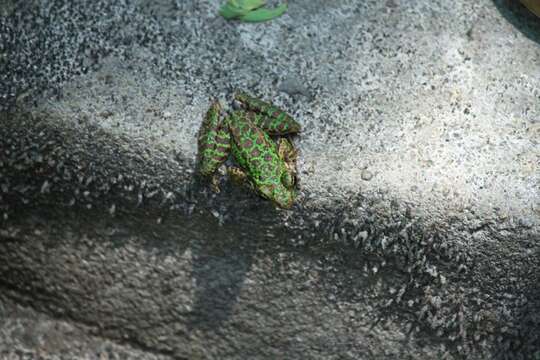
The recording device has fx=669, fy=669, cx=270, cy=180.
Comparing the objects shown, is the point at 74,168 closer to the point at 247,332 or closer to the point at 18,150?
the point at 18,150

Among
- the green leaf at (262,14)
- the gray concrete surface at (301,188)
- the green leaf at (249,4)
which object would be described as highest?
the green leaf at (249,4)

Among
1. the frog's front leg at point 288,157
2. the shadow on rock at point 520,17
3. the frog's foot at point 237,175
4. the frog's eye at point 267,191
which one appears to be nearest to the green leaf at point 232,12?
the frog's front leg at point 288,157

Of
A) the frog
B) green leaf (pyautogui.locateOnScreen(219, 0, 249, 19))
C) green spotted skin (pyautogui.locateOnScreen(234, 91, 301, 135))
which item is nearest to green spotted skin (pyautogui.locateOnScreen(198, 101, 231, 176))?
the frog

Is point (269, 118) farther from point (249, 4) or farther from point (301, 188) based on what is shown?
point (249, 4)

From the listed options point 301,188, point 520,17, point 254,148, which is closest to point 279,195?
point 301,188

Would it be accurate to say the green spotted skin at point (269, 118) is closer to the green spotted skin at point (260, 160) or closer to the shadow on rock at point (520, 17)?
the green spotted skin at point (260, 160)

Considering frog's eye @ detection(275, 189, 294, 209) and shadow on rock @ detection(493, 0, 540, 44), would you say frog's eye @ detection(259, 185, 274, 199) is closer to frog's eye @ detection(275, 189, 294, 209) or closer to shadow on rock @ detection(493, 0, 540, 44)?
frog's eye @ detection(275, 189, 294, 209)

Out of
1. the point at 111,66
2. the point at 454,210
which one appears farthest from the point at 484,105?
the point at 111,66

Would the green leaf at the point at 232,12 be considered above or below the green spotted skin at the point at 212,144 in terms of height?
above
